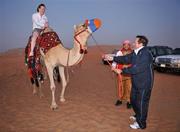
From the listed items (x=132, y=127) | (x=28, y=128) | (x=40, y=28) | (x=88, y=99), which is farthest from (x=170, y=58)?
(x=28, y=128)

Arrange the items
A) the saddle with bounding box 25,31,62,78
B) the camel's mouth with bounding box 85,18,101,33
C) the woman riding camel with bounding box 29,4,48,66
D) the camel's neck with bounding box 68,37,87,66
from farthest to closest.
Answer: the woman riding camel with bounding box 29,4,48,66 < the saddle with bounding box 25,31,62,78 < the camel's neck with bounding box 68,37,87,66 < the camel's mouth with bounding box 85,18,101,33

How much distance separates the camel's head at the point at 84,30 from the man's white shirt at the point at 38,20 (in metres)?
1.74

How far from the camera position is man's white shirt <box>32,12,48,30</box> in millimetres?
8219

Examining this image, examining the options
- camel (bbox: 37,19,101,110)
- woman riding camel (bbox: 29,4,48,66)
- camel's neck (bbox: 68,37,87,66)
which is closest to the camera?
camel (bbox: 37,19,101,110)

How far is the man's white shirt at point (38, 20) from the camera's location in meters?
8.22

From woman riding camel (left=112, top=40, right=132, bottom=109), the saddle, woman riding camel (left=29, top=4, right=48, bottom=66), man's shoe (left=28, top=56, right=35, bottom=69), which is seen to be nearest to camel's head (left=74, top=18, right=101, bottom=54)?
woman riding camel (left=112, top=40, right=132, bottom=109)

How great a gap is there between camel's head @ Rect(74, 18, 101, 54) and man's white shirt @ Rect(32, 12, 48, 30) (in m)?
1.74

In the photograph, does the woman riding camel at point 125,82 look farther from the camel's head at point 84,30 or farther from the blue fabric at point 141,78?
the blue fabric at point 141,78

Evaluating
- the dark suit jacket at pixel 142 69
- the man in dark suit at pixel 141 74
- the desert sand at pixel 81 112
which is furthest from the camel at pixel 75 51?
the dark suit jacket at pixel 142 69

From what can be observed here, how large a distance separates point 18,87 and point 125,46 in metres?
5.44

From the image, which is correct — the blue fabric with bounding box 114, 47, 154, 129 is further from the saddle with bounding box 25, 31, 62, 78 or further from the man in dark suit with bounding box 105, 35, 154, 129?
the saddle with bounding box 25, 31, 62, 78

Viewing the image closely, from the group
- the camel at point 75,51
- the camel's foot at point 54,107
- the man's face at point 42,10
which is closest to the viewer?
the camel at point 75,51

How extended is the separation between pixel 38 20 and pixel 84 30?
6.95 feet

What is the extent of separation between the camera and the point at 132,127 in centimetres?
583
